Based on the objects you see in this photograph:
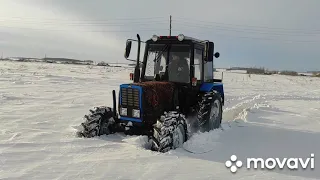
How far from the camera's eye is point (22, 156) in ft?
17.5

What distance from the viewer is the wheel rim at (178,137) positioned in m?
6.09

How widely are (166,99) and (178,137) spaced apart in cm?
117

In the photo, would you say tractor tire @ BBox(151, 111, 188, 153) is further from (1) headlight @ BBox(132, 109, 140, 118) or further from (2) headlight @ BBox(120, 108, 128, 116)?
(2) headlight @ BBox(120, 108, 128, 116)

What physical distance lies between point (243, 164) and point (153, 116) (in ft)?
6.95

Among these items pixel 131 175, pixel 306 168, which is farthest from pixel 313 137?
pixel 131 175

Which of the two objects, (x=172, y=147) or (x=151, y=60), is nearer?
(x=172, y=147)

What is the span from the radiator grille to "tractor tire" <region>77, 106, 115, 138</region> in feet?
1.69

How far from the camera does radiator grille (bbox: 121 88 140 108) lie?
6.65 meters

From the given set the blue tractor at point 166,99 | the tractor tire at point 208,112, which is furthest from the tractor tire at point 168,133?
the tractor tire at point 208,112

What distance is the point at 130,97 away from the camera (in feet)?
22.1

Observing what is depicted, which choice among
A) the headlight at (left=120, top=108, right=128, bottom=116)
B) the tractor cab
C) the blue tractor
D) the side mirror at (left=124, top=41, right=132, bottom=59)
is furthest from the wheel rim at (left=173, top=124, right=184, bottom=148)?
the side mirror at (left=124, top=41, right=132, bottom=59)

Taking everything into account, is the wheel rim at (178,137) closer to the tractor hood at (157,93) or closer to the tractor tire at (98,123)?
the tractor hood at (157,93)

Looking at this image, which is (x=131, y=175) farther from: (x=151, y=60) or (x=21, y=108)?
(x=21, y=108)

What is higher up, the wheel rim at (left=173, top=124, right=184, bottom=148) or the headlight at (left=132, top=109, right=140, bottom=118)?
the headlight at (left=132, top=109, right=140, bottom=118)
